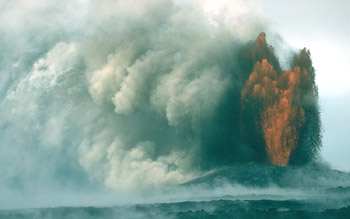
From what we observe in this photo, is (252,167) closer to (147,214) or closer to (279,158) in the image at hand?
(279,158)

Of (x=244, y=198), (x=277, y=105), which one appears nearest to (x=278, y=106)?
(x=277, y=105)

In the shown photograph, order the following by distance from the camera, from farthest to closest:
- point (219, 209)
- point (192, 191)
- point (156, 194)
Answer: point (156, 194) → point (192, 191) → point (219, 209)

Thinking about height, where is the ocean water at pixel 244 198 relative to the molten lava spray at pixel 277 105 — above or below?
below

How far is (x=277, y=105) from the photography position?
455ft

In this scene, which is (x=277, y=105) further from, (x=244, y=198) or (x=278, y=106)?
(x=244, y=198)

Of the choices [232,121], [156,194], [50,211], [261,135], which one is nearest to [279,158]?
[261,135]

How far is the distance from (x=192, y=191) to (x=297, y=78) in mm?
33061

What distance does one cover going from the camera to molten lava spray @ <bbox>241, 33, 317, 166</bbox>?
449 ft

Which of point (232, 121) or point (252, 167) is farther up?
point (232, 121)

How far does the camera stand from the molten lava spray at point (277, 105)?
13675 cm

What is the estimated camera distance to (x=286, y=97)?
5438 inches

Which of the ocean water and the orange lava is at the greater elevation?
the orange lava

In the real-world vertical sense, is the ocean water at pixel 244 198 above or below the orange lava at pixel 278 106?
below

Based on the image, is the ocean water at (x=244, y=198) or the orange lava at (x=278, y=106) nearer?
the ocean water at (x=244, y=198)
